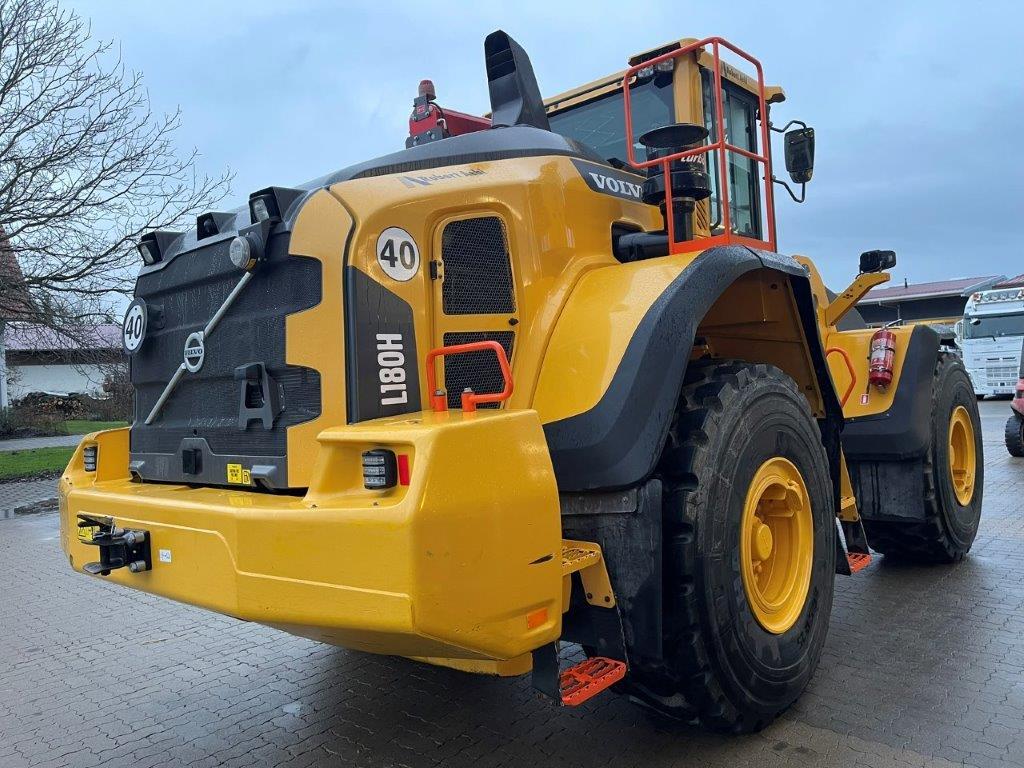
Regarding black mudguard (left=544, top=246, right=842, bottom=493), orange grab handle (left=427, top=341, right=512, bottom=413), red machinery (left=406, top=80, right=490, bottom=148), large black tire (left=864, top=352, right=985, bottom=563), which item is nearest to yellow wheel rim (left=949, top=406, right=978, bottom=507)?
large black tire (left=864, top=352, right=985, bottom=563)

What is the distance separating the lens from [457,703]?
11.8 feet

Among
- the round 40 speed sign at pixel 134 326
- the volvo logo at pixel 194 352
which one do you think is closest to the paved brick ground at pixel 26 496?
the round 40 speed sign at pixel 134 326

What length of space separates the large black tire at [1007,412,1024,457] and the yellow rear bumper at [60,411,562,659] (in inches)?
438

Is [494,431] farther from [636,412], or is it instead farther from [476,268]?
[476,268]

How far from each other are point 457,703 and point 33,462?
14.7 meters

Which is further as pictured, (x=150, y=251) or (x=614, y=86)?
(x=614, y=86)

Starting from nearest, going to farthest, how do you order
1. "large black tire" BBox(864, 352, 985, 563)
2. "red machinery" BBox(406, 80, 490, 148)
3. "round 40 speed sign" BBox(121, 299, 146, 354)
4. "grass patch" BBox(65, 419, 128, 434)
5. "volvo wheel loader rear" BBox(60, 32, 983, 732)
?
"volvo wheel loader rear" BBox(60, 32, 983, 732) → "round 40 speed sign" BBox(121, 299, 146, 354) → "red machinery" BBox(406, 80, 490, 148) → "large black tire" BBox(864, 352, 985, 563) → "grass patch" BBox(65, 419, 128, 434)

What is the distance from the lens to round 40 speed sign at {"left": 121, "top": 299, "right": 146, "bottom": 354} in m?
3.56

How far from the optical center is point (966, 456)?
587 cm

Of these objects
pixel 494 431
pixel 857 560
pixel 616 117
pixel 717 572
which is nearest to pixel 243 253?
pixel 494 431

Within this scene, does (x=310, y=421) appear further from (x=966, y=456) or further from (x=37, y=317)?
(x=37, y=317)

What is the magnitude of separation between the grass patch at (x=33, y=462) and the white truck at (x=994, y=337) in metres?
22.0

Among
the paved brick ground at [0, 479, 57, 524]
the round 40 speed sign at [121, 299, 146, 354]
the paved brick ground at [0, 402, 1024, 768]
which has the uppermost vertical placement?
the round 40 speed sign at [121, 299, 146, 354]

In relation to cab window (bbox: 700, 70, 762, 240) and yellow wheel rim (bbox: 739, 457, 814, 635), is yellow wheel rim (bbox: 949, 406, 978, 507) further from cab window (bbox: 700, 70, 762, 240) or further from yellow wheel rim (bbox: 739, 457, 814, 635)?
yellow wheel rim (bbox: 739, 457, 814, 635)
